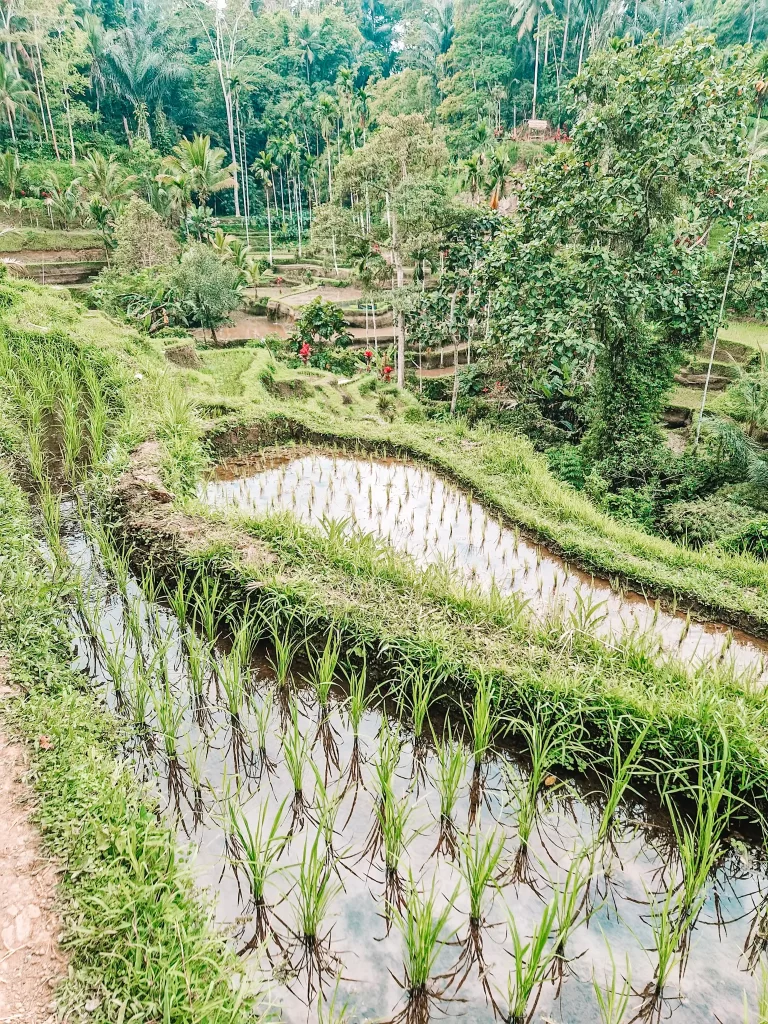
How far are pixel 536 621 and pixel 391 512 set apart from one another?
2.41 meters

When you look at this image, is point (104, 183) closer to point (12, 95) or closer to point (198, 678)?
point (12, 95)

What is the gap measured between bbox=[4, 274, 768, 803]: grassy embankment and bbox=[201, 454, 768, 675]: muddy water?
0.24 m

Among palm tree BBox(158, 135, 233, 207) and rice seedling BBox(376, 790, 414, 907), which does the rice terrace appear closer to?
rice seedling BBox(376, 790, 414, 907)

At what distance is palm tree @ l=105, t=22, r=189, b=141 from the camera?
31.8 meters

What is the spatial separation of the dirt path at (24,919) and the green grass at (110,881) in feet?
0.13

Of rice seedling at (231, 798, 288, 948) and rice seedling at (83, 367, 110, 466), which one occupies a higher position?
rice seedling at (83, 367, 110, 466)

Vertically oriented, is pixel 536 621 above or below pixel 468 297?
below

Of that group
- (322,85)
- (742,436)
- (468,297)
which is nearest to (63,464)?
(742,436)

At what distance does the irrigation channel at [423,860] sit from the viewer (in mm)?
1990

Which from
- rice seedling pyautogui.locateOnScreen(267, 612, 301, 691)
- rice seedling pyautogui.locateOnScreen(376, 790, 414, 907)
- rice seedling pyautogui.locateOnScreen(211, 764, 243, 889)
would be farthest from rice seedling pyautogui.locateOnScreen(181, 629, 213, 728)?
rice seedling pyautogui.locateOnScreen(376, 790, 414, 907)

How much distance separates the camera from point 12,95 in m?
26.4

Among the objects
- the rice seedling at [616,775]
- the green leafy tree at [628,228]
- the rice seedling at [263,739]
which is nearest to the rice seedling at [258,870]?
the rice seedling at [263,739]

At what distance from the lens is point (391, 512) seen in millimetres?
5820

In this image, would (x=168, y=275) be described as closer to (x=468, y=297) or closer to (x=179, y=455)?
(x=468, y=297)
